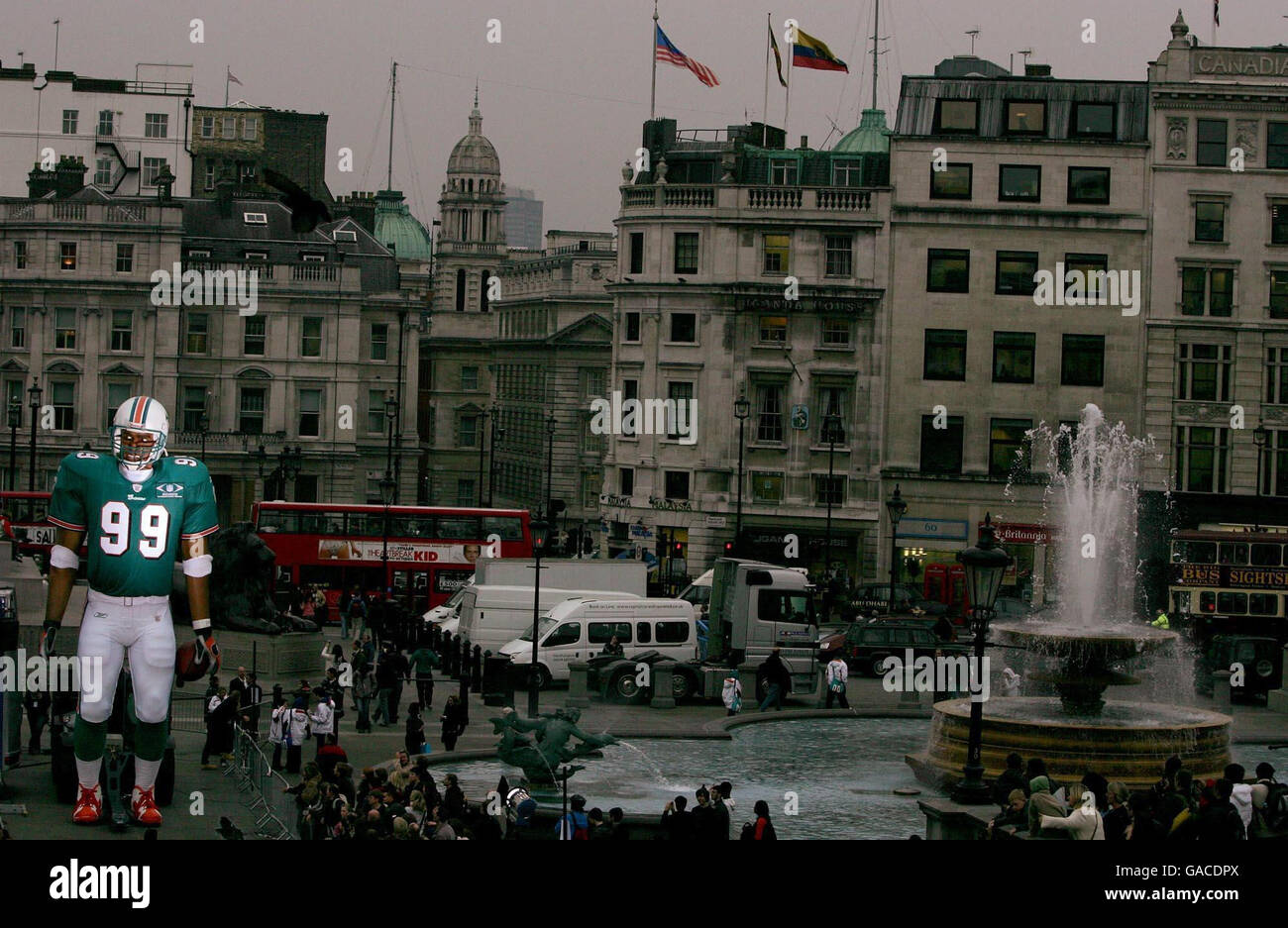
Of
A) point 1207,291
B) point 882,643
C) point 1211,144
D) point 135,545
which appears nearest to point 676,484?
point 1207,291

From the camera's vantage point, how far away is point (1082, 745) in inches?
1053

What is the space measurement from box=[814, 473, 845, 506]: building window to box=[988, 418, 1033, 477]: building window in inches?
200

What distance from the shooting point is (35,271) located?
79000 mm

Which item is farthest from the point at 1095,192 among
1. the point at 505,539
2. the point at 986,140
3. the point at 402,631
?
the point at 402,631

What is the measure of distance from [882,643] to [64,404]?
4370 cm

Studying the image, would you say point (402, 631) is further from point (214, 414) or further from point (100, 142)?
point (100, 142)

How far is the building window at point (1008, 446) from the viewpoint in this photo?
65.9 metres

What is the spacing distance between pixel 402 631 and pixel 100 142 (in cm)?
5463

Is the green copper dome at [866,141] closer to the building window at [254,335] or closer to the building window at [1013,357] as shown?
the building window at [1013,357]

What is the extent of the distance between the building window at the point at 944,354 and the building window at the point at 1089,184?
5952mm

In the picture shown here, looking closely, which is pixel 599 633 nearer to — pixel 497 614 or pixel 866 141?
pixel 497 614

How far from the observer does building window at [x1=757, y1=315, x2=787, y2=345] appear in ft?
224

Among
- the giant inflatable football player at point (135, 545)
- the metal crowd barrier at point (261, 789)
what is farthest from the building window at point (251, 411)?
the giant inflatable football player at point (135, 545)

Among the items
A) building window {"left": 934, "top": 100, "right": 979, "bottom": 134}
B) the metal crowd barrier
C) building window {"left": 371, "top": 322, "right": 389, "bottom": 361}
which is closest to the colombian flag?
building window {"left": 934, "top": 100, "right": 979, "bottom": 134}
